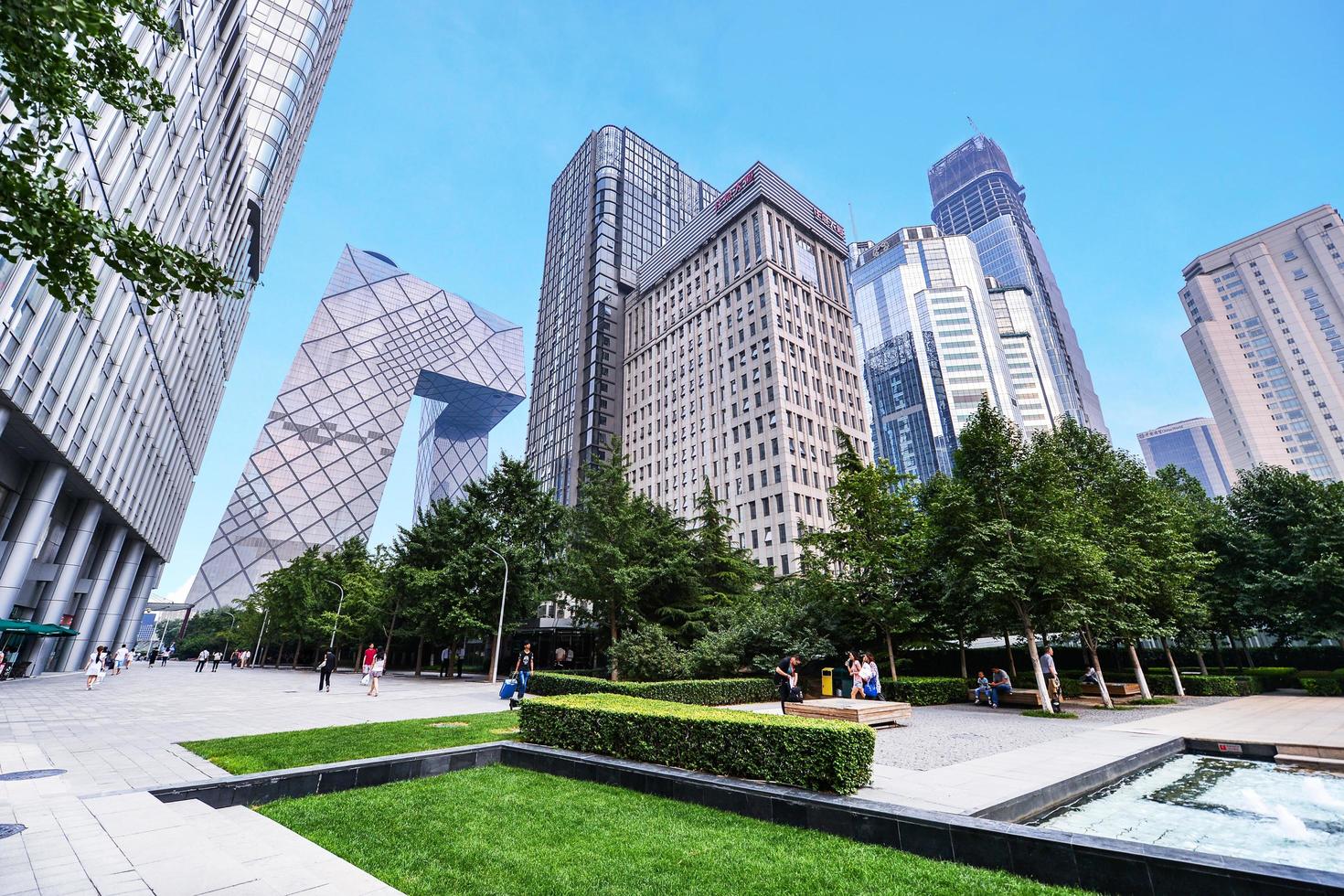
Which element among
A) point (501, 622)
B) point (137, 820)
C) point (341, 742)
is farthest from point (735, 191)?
point (137, 820)

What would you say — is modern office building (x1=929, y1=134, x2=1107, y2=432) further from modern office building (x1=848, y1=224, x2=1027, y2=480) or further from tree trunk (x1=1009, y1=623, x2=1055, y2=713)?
tree trunk (x1=1009, y1=623, x2=1055, y2=713)

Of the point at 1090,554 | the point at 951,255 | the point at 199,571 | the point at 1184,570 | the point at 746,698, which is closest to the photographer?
the point at 1090,554

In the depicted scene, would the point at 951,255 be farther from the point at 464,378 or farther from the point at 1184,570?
the point at 1184,570

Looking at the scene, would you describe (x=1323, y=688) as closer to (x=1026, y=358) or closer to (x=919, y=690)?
(x=919, y=690)

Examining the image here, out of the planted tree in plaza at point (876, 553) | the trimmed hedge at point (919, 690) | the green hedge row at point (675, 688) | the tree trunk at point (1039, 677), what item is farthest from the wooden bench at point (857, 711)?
the planted tree in plaza at point (876, 553)

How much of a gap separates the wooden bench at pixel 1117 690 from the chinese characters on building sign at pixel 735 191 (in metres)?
70.6

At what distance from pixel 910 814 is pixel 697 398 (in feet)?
235

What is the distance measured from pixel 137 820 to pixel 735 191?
86628mm

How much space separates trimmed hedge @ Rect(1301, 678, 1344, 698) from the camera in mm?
25422

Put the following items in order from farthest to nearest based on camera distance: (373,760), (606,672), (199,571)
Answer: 1. (199,571)
2. (606,672)
3. (373,760)

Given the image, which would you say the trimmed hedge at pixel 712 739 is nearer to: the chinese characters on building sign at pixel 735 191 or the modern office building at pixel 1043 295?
the chinese characters on building sign at pixel 735 191

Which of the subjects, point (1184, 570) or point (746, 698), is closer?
point (746, 698)

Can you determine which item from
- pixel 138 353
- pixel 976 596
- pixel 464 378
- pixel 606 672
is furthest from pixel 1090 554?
pixel 464 378

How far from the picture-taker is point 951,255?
141750mm
